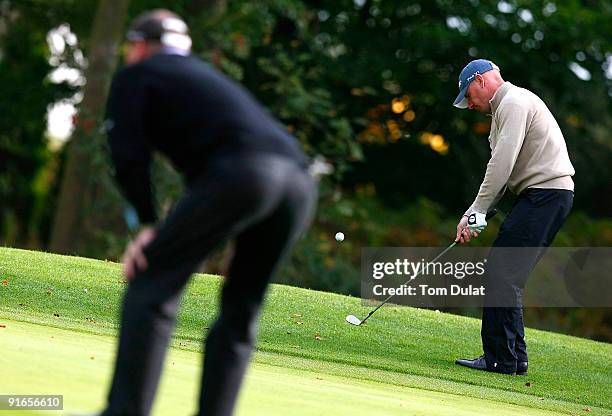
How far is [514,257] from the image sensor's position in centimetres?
767

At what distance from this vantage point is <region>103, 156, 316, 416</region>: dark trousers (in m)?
3.62

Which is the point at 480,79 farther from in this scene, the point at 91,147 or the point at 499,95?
the point at 91,147

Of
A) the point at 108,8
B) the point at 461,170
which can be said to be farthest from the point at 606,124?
the point at 108,8

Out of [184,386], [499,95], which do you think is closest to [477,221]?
[499,95]

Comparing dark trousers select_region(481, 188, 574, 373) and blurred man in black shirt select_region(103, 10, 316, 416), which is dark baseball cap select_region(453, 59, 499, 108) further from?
blurred man in black shirt select_region(103, 10, 316, 416)

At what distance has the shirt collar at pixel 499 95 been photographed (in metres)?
7.61

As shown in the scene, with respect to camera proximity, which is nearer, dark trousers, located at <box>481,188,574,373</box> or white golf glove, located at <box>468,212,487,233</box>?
dark trousers, located at <box>481,188,574,373</box>

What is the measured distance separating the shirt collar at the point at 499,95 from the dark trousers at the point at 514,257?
1.92 feet

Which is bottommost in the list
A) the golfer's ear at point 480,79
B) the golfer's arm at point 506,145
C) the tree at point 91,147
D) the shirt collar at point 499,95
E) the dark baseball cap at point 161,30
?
the tree at point 91,147

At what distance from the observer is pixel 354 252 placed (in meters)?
19.2

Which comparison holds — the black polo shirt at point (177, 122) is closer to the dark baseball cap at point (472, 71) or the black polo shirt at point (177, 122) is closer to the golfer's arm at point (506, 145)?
the golfer's arm at point (506, 145)

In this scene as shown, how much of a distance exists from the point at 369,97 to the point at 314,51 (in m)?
1.62

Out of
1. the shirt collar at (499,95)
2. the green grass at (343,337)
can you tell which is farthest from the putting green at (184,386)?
the shirt collar at (499,95)

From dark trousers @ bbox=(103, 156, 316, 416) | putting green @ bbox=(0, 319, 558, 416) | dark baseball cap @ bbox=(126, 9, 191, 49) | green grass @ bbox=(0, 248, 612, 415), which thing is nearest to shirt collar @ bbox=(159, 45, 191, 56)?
dark baseball cap @ bbox=(126, 9, 191, 49)
